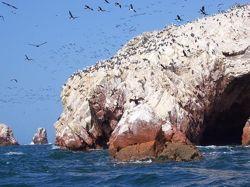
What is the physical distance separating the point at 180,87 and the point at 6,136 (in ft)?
238

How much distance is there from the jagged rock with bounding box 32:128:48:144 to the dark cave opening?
71575 mm

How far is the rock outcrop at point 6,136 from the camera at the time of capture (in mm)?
119062

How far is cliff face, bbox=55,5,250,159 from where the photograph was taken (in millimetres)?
56344

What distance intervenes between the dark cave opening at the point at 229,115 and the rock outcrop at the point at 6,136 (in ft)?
211

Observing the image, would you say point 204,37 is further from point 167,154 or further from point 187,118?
point 167,154

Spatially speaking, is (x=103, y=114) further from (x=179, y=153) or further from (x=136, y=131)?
(x=179, y=153)

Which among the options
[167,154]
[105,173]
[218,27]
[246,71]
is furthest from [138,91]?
[105,173]

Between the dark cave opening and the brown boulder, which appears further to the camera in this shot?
the dark cave opening

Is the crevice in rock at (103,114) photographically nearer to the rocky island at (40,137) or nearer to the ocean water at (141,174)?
the ocean water at (141,174)

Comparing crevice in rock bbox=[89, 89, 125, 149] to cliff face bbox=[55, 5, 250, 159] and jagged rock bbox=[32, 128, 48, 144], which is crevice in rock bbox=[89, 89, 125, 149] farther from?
jagged rock bbox=[32, 128, 48, 144]

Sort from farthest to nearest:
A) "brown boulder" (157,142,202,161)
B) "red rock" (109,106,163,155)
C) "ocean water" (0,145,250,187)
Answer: "red rock" (109,106,163,155) < "brown boulder" (157,142,202,161) < "ocean water" (0,145,250,187)

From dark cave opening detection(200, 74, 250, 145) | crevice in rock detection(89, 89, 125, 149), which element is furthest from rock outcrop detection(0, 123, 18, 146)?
dark cave opening detection(200, 74, 250, 145)

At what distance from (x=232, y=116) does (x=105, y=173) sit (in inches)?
1371

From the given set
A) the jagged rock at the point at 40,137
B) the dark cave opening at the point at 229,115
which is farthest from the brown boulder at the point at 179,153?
the jagged rock at the point at 40,137
